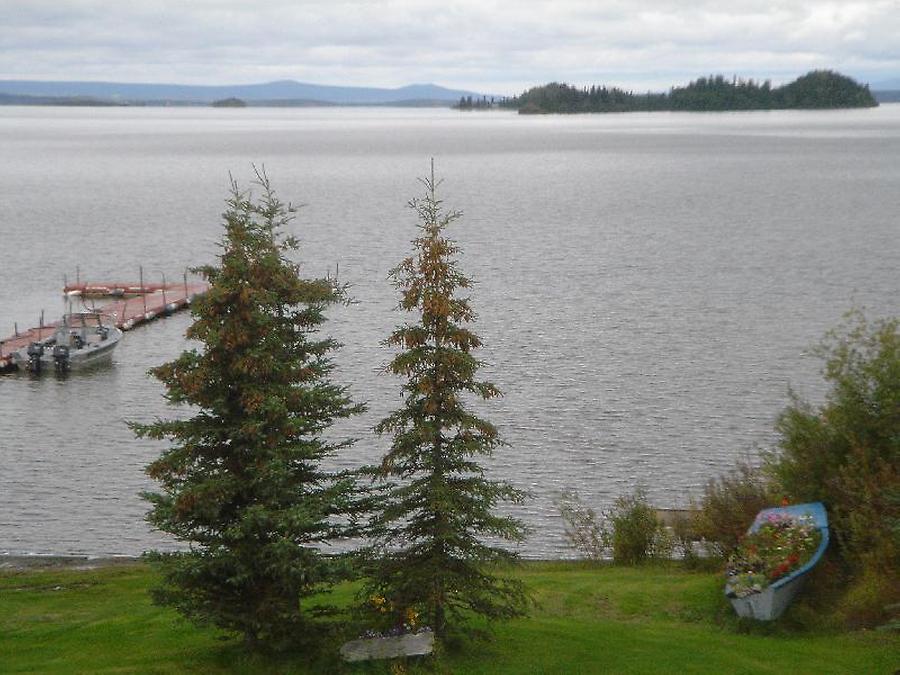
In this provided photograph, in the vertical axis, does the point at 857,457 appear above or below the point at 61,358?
above

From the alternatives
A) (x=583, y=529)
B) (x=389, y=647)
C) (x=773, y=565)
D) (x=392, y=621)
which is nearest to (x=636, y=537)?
(x=583, y=529)

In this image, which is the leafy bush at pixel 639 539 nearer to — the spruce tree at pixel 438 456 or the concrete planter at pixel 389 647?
the spruce tree at pixel 438 456

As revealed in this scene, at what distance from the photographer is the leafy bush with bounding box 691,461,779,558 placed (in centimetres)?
2534

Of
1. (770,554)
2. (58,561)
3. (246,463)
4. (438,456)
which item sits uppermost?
(438,456)

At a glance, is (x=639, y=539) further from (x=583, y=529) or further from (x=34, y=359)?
(x=34, y=359)

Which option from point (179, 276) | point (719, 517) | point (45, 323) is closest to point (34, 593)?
point (719, 517)

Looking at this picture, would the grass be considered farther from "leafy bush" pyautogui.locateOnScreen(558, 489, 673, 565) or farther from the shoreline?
the shoreline

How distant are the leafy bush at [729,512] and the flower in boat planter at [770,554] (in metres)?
3.77

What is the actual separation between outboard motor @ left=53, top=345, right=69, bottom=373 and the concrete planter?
1615 inches

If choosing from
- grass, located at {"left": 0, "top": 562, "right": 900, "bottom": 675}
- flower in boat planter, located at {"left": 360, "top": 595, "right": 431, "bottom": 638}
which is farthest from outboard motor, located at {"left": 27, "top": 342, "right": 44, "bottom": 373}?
flower in boat planter, located at {"left": 360, "top": 595, "right": 431, "bottom": 638}

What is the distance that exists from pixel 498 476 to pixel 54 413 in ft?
71.2

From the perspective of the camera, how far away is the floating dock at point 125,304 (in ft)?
195

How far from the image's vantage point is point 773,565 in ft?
65.9

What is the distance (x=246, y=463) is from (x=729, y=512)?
1298cm
